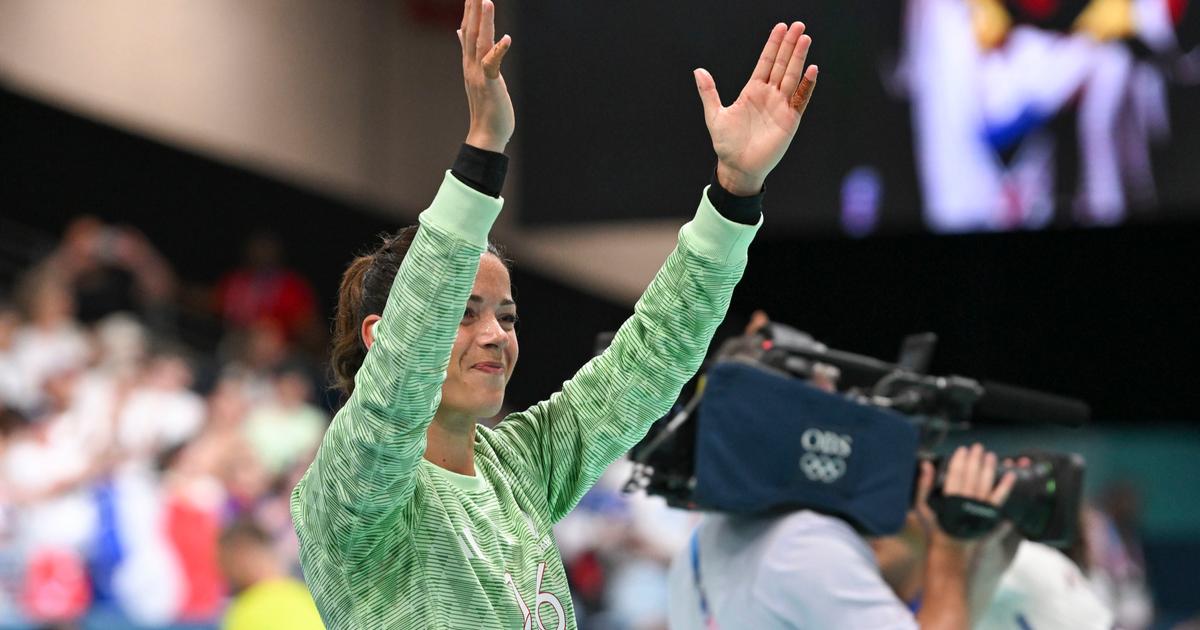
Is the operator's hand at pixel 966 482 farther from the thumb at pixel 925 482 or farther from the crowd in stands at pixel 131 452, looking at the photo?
the crowd in stands at pixel 131 452

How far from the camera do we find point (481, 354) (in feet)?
6.33

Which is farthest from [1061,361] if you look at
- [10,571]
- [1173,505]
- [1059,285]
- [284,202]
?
[10,571]

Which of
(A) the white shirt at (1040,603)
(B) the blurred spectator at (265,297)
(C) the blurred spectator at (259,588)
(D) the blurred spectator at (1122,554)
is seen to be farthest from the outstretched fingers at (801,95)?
(B) the blurred spectator at (265,297)

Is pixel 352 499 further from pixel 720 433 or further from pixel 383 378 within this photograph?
pixel 720 433

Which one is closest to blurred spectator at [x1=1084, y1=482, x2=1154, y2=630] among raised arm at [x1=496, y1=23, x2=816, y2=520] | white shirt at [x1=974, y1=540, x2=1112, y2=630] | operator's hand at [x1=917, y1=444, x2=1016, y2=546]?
white shirt at [x1=974, y1=540, x2=1112, y2=630]

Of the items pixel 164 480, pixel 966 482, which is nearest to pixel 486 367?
pixel 966 482

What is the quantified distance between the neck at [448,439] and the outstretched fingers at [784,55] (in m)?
0.65

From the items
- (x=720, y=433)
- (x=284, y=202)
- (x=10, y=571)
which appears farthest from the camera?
(x=284, y=202)

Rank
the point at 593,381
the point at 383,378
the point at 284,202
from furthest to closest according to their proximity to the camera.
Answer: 1. the point at 284,202
2. the point at 593,381
3. the point at 383,378

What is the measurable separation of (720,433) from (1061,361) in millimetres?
9074

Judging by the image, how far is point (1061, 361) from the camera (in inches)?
441

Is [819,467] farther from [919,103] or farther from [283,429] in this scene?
[919,103]

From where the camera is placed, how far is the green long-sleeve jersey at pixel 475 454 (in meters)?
1.71

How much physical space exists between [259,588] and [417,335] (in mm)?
2687
